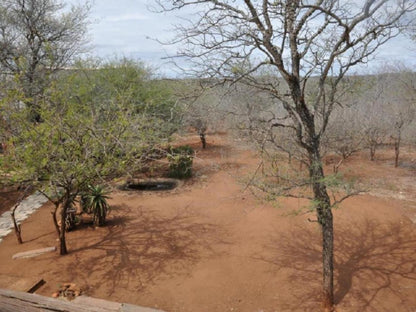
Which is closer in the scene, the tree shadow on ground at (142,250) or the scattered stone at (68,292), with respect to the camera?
the scattered stone at (68,292)

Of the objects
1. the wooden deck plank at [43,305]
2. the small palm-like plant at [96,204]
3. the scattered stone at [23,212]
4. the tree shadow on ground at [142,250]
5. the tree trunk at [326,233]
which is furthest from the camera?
the scattered stone at [23,212]

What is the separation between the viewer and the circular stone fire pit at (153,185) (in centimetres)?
1073

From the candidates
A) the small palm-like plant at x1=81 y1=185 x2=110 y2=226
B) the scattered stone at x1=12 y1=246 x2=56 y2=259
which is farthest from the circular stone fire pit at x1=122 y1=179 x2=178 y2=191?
the scattered stone at x1=12 y1=246 x2=56 y2=259

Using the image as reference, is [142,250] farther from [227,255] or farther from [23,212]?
[23,212]

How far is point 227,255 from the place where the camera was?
616 centimetres

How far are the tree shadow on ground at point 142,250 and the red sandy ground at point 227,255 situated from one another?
2cm

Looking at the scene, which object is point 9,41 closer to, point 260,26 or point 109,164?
point 109,164

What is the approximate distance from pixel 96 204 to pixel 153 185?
3959mm

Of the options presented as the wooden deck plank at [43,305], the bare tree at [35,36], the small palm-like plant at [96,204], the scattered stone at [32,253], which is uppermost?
the bare tree at [35,36]

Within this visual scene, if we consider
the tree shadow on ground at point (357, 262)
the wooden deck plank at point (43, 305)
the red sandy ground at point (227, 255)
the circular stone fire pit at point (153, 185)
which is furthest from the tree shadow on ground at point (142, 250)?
the wooden deck plank at point (43, 305)

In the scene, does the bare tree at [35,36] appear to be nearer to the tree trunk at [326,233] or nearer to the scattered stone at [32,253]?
the scattered stone at [32,253]

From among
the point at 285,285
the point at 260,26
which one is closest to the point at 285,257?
the point at 285,285

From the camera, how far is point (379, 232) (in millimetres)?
7051

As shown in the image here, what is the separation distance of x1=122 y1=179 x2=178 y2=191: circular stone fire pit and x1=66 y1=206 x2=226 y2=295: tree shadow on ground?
8.67 ft
